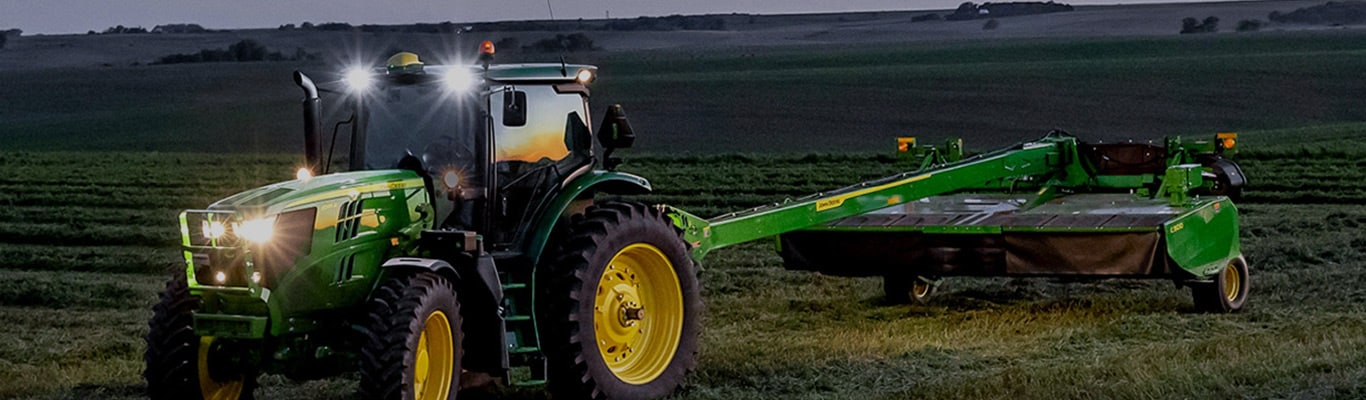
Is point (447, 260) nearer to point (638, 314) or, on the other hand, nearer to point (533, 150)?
point (533, 150)

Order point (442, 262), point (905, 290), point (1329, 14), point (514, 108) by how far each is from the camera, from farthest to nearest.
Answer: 1. point (1329, 14)
2. point (905, 290)
3. point (514, 108)
4. point (442, 262)

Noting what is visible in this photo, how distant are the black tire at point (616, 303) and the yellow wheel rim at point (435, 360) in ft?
1.98

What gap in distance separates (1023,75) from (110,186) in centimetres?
3390

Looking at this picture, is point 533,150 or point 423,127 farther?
point 533,150

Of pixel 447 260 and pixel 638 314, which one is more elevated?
pixel 447 260

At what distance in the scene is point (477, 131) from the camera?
7617 millimetres

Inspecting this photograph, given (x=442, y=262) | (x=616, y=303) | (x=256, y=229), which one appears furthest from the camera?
(x=616, y=303)

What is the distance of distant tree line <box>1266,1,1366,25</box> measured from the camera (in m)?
79.6

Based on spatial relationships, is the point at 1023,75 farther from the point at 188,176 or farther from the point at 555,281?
the point at 555,281

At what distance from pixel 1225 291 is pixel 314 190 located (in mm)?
6886

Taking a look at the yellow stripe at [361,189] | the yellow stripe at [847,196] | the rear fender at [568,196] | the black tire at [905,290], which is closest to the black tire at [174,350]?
the yellow stripe at [361,189]

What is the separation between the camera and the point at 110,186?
86.5 feet

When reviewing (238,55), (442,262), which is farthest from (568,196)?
(238,55)

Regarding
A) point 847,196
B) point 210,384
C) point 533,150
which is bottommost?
point 210,384
